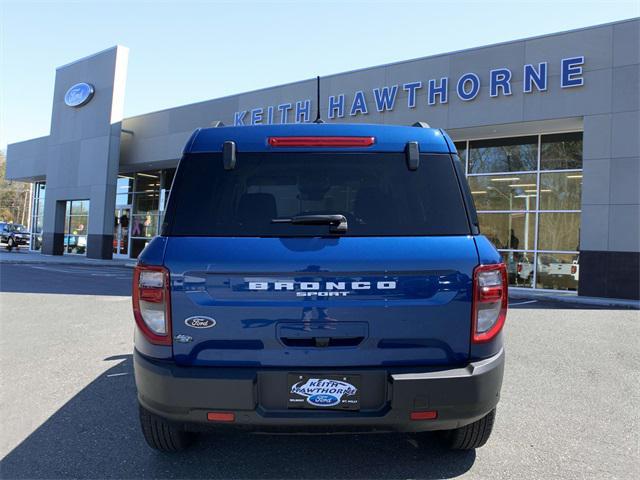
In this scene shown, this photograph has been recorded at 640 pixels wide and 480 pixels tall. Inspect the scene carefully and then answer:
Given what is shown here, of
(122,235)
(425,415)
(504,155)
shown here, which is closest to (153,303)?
(425,415)

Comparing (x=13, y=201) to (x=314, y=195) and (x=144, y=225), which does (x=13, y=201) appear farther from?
(x=314, y=195)

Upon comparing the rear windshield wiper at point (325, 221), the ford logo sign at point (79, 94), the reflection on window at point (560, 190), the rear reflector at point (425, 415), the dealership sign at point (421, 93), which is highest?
the ford logo sign at point (79, 94)

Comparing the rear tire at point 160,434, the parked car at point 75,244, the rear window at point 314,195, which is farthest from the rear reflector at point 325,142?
the parked car at point 75,244

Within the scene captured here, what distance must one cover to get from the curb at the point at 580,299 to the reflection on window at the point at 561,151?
4094mm

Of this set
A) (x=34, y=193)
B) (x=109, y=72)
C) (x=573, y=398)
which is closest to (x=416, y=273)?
(x=573, y=398)

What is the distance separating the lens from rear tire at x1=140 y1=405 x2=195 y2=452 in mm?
2887

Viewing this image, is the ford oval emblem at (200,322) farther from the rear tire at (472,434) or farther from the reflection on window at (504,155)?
the reflection on window at (504,155)

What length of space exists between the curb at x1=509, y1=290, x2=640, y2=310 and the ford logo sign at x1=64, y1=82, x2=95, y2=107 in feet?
72.1

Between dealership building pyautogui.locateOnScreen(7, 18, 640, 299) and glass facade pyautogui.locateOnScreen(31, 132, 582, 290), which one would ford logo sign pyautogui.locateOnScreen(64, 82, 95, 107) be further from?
glass facade pyautogui.locateOnScreen(31, 132, 582, 290)

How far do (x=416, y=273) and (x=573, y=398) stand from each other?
9.93 ft

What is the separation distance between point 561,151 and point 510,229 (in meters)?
2.81

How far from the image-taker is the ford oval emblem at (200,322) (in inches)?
95.8

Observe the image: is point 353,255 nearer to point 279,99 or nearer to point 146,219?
point 279,99

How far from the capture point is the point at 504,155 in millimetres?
15922
